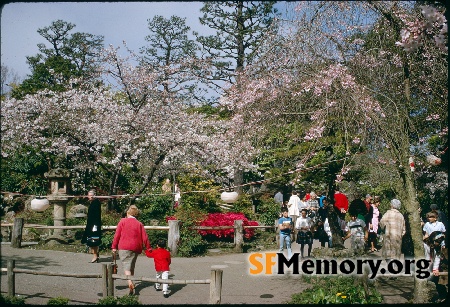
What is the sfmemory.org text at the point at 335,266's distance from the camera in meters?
7.94

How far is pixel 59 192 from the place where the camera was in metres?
13.8

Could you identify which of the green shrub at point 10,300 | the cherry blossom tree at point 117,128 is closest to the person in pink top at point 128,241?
the green shrub at point 10,300

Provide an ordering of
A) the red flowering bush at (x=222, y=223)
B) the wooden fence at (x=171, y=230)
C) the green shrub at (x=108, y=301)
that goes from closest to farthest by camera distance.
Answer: the green shrub at (x=108, y=301) < the wooden fence at (x=171, y=230) < the red flowering bush at (x=222, y=223)

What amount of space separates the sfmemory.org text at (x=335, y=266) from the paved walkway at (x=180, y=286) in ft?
0.87

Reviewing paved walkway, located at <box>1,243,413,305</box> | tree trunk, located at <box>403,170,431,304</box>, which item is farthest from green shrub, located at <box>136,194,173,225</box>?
tree trunk, located at <box>403,170,431,304</box>

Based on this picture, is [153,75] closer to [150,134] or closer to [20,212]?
[150,134]

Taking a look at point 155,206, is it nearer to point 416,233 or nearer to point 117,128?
point 117,128

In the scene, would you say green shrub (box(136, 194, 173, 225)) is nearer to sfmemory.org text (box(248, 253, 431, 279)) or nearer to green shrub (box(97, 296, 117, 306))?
sfmemory.org text (box(248, 253, 431, 279))

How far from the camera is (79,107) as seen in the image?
15.8 m

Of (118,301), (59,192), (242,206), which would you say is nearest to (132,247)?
(118,301)

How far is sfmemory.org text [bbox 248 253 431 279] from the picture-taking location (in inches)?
312

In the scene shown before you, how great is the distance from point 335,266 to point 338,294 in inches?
95.7

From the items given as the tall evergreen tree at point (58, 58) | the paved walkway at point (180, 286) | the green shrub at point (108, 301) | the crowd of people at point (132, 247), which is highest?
the tall evergreen tree at point (58, 58)

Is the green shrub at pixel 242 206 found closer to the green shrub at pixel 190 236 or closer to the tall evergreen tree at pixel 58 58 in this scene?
the green shrub at pixel 190 236
